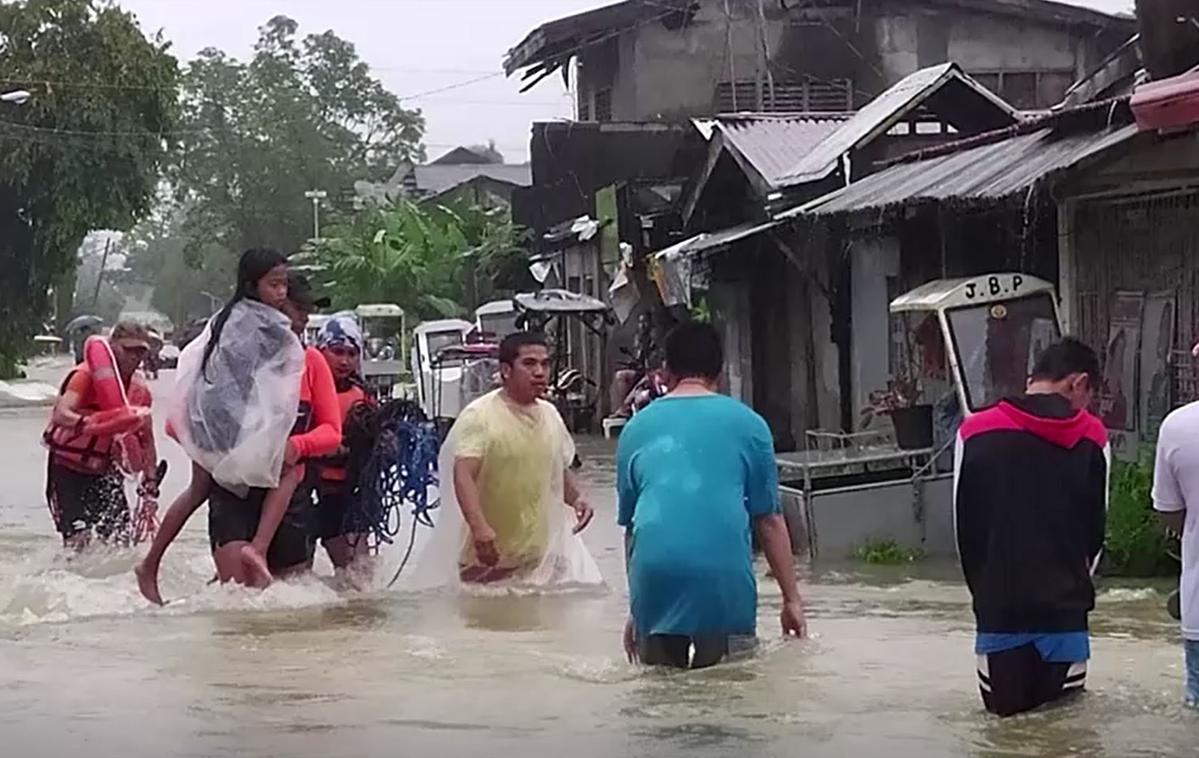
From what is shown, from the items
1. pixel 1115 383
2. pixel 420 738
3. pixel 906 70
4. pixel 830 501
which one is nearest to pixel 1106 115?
pixel 1115 383

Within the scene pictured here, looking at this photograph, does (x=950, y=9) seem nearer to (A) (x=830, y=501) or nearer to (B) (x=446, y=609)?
(A) (x=830, y=501)

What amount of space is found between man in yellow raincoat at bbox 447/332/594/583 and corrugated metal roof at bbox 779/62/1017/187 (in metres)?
10.0

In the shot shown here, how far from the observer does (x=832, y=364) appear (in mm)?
20594

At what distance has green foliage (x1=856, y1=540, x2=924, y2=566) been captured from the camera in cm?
1408

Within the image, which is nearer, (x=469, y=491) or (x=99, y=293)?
(x=469, y=491)

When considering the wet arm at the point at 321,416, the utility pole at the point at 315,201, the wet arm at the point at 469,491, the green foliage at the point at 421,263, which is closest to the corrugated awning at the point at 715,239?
the wet arm at the point at 469,491

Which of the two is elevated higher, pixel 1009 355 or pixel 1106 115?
pixel 1106 115

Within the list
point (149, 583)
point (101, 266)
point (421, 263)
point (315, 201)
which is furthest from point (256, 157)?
point (149, 583)

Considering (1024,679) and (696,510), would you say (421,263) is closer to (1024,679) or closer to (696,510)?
(696,510)

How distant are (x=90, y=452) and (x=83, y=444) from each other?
0.08 metres

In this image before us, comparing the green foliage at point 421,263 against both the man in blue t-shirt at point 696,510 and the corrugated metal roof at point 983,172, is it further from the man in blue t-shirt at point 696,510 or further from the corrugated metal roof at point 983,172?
the man in blue t-shirt at point 696,510

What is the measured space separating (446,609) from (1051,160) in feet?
15.7

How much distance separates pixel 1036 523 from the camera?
6801 millimetres

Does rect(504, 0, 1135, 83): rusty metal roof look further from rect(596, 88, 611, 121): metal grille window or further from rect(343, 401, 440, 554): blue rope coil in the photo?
rect(343, 401, 440, 554): blue rope coil
